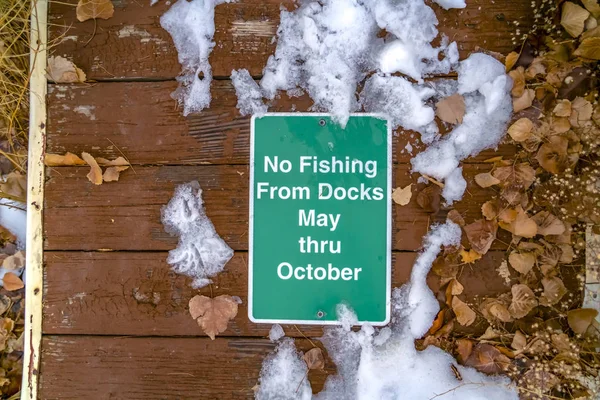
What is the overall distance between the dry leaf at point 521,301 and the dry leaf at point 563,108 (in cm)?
52

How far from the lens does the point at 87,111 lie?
1374 millimetres

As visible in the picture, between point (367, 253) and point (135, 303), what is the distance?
0.74m

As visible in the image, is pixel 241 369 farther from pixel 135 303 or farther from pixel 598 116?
pixel 598 116

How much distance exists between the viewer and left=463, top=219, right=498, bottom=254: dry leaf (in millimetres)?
1313

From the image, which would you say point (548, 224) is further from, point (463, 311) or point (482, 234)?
point (463, 311)

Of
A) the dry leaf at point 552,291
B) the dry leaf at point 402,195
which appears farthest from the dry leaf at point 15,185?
the dry leaf at point 552,291

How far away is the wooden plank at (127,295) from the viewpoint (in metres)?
1.36

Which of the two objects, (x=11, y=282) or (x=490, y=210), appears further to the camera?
(x=11, y=282)

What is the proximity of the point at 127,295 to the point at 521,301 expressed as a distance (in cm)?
120

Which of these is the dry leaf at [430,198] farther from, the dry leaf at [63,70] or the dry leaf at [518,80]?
the dry leaf at [63,70]

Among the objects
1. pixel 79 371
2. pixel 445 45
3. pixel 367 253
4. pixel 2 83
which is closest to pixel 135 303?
pixel 79 371

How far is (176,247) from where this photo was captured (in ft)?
4.49

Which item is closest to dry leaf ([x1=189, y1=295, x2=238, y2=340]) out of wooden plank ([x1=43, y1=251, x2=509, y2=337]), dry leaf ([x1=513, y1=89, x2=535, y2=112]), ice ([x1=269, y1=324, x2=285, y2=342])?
wooden plank ([x1=43, y1=251, x2=509, y2=337])

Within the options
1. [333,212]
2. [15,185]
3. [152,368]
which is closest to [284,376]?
[152,368]
